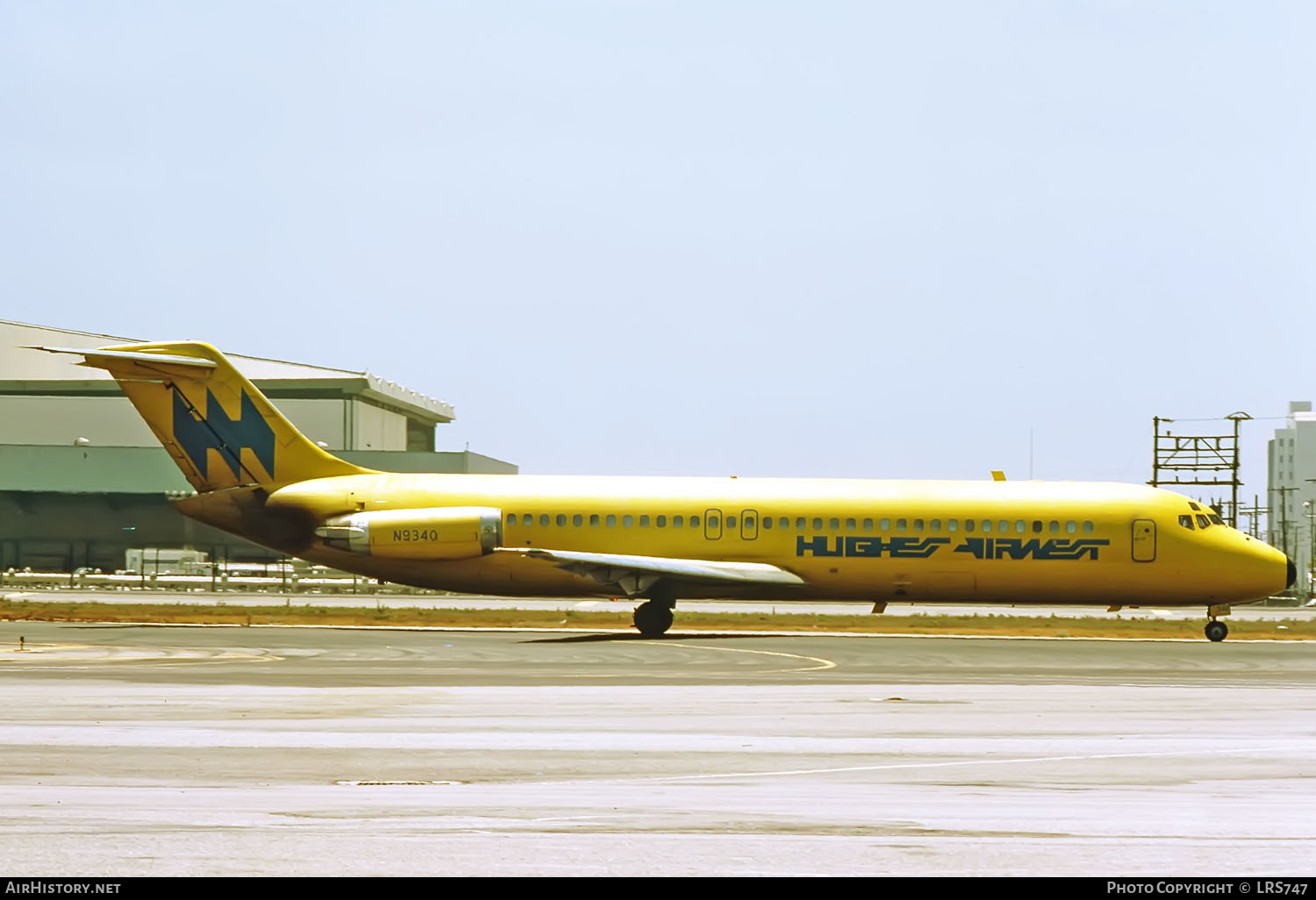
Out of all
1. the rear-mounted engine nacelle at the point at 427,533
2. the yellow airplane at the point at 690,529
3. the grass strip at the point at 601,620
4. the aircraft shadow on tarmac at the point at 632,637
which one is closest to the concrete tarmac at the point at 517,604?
the grass strip at the point at 601,620

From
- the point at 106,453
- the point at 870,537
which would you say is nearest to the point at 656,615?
the point at 870,537

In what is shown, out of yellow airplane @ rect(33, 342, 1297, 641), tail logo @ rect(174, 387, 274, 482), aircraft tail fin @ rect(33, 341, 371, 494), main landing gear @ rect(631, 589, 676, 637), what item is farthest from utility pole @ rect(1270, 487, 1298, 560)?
tail logo @ rect(174, 387, 274, 482)

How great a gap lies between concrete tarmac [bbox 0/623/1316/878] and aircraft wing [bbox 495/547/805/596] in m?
10.5

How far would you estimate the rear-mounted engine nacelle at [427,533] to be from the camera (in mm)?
39219

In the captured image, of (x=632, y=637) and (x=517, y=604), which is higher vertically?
(x=632, y=637)

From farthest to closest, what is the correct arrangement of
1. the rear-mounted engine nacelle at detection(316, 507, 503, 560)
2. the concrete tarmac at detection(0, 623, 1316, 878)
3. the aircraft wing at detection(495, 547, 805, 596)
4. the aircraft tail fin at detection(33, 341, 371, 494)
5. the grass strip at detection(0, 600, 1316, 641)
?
1. the grass strip at detection(0, 600, 1316, 641)
2. the aircraft tail fin at detection(33, 341, 371, 494)
3. the rear-mounted engine nacelle at detection(316, 507, 503, 560)
4. the aircraft wing at detection(495, 547, 805, 596)
5. the concrete tarmac at detection(0, 623, 1316, 878)

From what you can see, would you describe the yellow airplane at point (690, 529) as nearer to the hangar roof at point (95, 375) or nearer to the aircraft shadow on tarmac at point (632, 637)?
the aircraft shadow on tarmac at point (632, 637)

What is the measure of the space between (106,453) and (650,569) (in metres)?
50.4

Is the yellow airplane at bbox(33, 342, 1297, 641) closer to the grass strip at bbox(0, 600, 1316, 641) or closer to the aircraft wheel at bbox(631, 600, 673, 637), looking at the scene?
the aircraft wheel at bbox(631, 600, 673, 637)

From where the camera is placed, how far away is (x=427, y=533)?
39281 millimetres

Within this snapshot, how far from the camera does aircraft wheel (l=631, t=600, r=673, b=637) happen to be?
38094 millimetres

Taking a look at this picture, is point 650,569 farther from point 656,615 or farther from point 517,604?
point 517,604

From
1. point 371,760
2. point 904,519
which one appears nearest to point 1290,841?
point 371,760

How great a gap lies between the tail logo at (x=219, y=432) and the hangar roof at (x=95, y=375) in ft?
154
